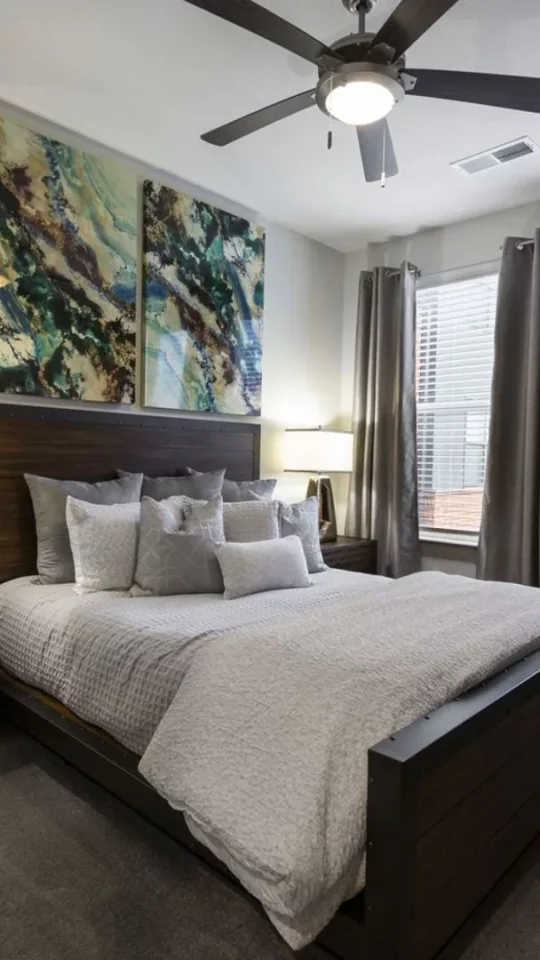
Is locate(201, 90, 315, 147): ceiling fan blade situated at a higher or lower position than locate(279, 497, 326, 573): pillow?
higher

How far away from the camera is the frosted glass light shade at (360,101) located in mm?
1860

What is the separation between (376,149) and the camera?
7.70 feet

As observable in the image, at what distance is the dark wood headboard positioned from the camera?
2723mm

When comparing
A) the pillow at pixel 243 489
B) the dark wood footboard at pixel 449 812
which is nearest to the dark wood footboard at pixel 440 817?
the dark wood footboard at pixel 449 812

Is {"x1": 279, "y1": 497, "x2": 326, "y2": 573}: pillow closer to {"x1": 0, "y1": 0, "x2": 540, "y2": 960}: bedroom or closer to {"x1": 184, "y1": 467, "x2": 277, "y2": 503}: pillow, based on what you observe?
{"x1": 0, "y1": 0, "x2": 540, "y2": 960}: bedroom

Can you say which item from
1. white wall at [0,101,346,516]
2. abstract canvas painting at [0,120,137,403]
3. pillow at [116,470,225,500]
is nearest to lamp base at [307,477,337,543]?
white wall at [0,101,346,516]

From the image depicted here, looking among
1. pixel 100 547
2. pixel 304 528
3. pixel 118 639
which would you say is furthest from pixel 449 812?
pixel 304 528

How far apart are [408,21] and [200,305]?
2.07 m

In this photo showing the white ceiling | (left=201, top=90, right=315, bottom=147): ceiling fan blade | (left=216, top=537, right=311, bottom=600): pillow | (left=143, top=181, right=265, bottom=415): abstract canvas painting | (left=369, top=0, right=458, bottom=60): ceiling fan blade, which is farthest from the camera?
(left=143, top=181, right=265, bottom=415): abstract canvas painting

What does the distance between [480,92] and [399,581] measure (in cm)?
185

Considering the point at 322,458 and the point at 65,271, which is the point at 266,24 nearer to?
the point at 65,271

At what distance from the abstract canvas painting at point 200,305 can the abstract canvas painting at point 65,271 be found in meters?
0.15

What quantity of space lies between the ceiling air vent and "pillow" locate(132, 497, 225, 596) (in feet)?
7.68

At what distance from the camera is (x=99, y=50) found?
2.31m
